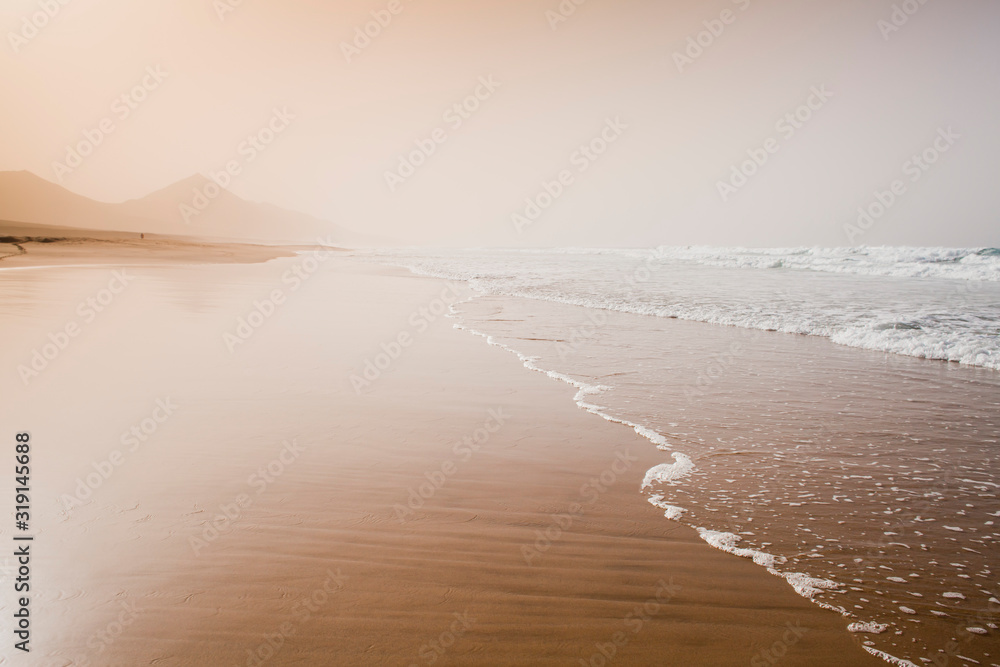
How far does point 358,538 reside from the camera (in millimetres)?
3152

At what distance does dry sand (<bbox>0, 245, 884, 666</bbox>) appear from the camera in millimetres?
2334

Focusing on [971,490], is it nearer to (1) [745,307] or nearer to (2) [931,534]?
(2) [931,534]

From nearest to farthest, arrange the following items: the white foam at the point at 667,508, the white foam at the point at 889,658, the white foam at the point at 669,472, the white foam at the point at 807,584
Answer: the white foam at the point at 889,658 < the white foam at the point at 807,584 < the white foam at the point at 667,508 < the white foam at the point at 669,472

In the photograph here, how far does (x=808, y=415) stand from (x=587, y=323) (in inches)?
262

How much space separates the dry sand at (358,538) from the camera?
2334 millimetres

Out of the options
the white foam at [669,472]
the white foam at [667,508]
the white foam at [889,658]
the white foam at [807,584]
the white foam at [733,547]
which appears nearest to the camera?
the white foam at [889,658]

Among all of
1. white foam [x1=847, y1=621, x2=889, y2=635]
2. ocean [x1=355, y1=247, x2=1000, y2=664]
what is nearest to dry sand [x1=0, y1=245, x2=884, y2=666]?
white foam [x1=847, y1=621, x2=889, y2=635]

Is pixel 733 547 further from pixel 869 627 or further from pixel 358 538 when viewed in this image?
pixel 358 538

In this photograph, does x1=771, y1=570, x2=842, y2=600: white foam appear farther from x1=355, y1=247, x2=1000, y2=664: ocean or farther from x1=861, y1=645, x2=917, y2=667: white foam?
x1=861, y1=645, x2=917, y2=667: white foam

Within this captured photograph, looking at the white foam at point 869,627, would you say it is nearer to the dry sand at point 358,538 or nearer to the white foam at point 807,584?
the dry sand at point 358,538

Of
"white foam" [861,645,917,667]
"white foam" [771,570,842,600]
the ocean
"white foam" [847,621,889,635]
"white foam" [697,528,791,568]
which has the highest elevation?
"white foam" [861,645,917,667]

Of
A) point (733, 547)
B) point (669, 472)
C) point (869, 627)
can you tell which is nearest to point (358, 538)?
point (733, 547)

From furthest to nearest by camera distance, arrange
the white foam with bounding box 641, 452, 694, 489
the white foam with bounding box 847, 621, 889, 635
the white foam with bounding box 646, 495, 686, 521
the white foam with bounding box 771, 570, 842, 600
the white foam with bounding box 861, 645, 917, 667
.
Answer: the white foam with bounding box 641, 452, 694, 489
the white foam with bounding box 646, 495, 686, 521
the white foam with bounding box 771, 570, 842, 600
the white foam with bounding box 847, 621, 889, 635
the white foam with bounding box 861, 645, 917, 667

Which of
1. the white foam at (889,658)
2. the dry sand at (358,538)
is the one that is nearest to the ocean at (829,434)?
the white foam at (889,658)
